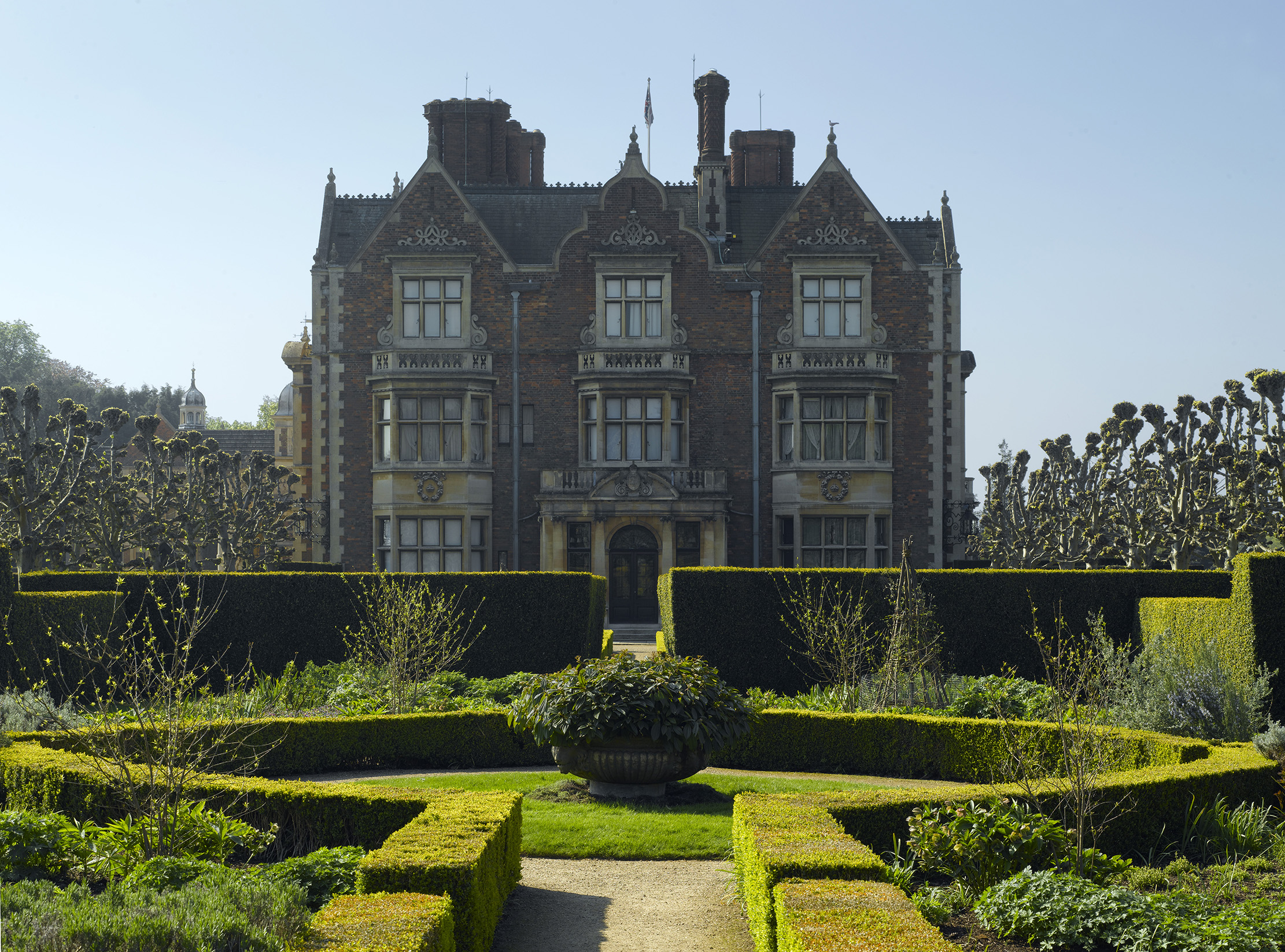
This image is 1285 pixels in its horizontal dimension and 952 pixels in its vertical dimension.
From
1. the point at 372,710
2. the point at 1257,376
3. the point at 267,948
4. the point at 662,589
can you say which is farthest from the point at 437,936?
the point at 1257,376

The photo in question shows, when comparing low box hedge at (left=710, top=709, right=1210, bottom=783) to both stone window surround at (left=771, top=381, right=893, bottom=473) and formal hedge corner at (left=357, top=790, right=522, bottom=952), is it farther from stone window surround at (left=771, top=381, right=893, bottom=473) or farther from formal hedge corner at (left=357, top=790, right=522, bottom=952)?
stone window surround at (left=771, top=381, right=893, bottom=473)

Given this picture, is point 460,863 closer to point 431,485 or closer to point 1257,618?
point 1257,618

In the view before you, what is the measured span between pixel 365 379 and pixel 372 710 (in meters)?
17.1

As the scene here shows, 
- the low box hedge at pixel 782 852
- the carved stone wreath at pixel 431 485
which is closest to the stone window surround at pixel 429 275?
the carved stone wreath at pixel 431 485

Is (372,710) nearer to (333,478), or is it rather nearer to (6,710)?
(6,710)

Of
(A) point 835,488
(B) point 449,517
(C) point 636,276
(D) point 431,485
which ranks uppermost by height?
(C) point 636,276

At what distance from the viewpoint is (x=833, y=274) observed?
3284 centimetres

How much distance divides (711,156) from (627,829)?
26.4m

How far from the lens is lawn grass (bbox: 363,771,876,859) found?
11.0 m

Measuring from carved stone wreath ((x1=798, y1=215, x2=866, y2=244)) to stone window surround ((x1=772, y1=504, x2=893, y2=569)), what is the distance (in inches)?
289

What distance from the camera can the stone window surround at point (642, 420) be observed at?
32.3m

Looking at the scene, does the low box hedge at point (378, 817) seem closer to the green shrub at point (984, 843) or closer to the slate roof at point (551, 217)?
the green shrub at point (984, 843)

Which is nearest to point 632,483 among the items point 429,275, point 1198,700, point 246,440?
point 429,275

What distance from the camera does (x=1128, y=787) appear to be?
34.6ft
